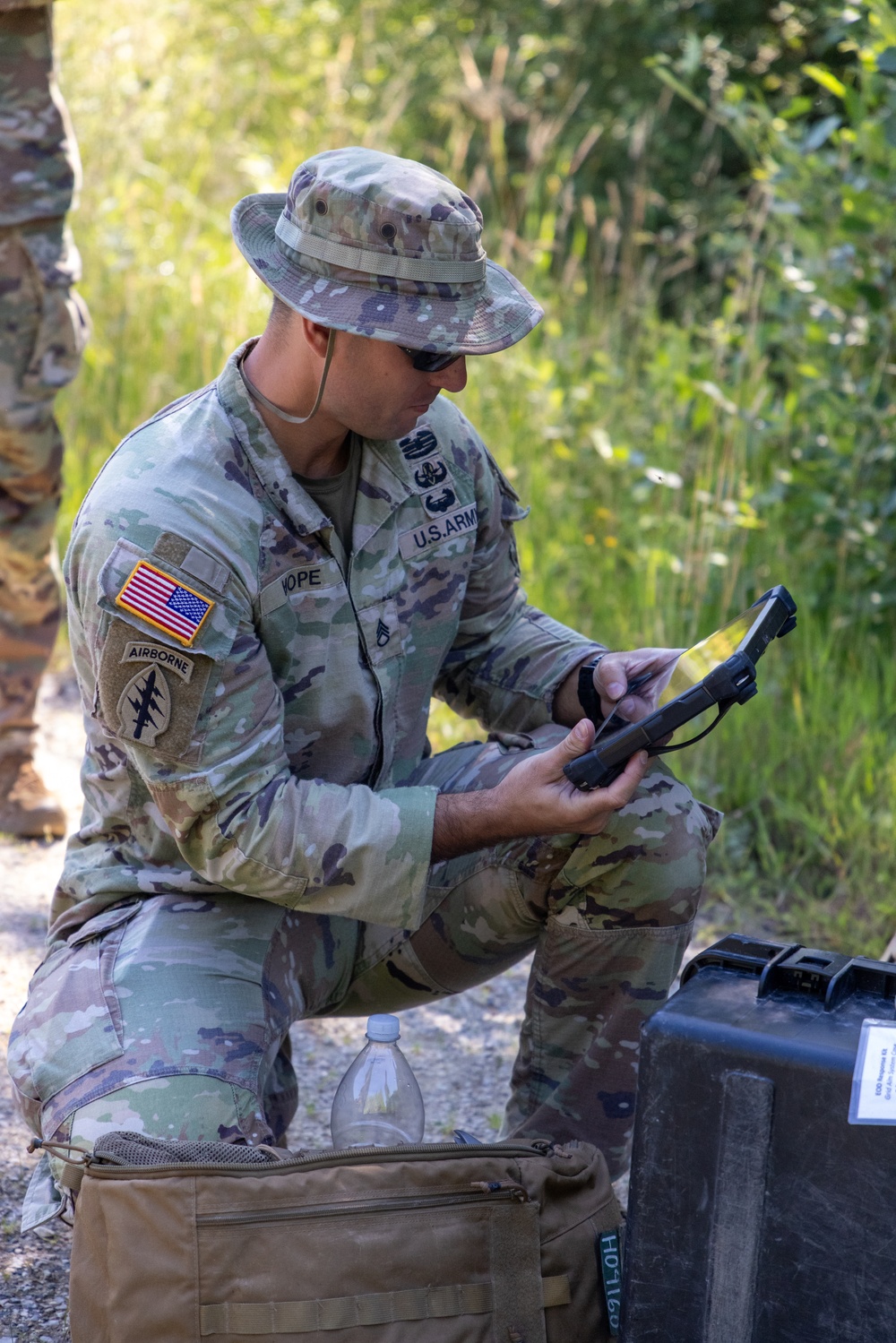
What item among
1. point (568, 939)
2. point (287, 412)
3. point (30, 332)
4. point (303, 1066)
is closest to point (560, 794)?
point (568, 939)

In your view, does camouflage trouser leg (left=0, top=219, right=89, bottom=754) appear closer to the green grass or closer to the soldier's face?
the green grass

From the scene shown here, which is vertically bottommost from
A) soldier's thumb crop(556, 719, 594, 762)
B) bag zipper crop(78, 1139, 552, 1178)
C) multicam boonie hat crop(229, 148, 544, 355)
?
bag zipper crop(78, 1139, 552, 1178)

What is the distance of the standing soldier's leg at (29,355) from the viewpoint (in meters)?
3.17

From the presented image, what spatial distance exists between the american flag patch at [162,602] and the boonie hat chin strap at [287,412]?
0.32m

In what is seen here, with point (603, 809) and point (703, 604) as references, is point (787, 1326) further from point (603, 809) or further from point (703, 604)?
point (703, 604)

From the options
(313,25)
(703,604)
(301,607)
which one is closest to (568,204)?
(703,604)

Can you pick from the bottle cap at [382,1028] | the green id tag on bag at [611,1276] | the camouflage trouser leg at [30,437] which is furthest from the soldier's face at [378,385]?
the camouflage trouser leg at [30,437]

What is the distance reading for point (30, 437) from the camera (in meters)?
3.23

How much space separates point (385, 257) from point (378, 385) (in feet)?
0.54

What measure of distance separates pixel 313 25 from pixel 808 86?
3788 millimetres

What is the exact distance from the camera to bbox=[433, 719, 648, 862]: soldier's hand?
1.83 metres

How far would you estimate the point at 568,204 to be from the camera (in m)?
4.92

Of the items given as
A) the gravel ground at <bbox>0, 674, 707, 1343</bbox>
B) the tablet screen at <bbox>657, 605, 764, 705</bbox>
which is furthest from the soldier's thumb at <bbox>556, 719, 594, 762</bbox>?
the gravel ground at <bbox>0, 674, 707, 1343</bbox>

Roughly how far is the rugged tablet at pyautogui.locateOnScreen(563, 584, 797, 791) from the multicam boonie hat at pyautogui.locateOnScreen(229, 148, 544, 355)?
0.50 meters
